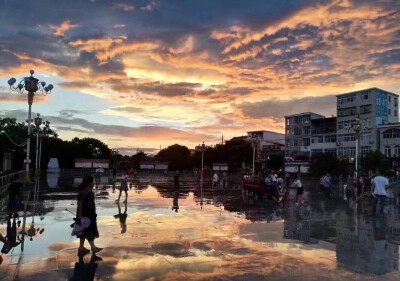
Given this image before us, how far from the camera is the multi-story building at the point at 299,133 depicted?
9700cm

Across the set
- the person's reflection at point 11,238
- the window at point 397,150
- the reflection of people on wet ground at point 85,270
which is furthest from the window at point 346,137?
the reflection of people on wet ground at point 85,270

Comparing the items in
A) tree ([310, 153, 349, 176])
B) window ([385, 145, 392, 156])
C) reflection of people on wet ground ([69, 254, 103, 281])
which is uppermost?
window ([385, 145, 392, 156])

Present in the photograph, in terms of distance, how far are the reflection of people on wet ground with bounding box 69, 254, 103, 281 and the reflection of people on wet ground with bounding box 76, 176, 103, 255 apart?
19.0 inches

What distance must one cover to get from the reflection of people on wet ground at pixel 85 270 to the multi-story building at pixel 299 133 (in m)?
89.6

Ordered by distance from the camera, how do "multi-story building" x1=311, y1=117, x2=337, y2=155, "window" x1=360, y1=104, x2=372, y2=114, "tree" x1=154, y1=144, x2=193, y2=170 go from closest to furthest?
"window" x1=360, y1=104, x2=372, y2=114 < "multi-story building" x1=311, y1=117, x2=337, y2=155 < "tree" x1=154, y1=144, x2=193, y2=170

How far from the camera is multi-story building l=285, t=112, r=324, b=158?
97000mm

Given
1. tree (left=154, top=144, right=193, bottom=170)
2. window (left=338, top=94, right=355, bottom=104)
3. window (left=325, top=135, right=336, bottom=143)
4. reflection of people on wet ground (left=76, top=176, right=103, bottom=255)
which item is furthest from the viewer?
tree (left=154, top=144, right=193, bottom=170)

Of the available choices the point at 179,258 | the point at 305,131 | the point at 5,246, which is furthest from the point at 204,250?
the point at 305,131

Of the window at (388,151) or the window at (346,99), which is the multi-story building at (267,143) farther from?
the window at (388,151)

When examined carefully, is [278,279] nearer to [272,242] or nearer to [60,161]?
[272,242]

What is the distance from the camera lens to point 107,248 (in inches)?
343

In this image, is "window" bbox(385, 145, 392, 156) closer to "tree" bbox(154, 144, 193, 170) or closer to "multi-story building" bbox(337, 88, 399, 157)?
"multi-story building" bbox(337, 88, 399, 157)

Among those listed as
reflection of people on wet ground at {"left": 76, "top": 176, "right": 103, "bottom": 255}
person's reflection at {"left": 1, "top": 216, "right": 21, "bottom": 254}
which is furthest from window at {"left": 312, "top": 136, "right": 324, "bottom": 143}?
reflection of people on wet ground at {"left": 76, "top": 176, "right": 103, "bottom": 255}

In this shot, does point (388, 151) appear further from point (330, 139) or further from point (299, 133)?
point (299, 133)
